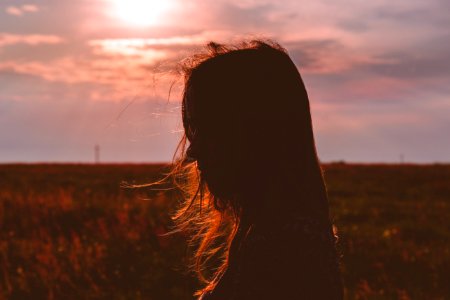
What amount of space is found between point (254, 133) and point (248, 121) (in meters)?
0.05

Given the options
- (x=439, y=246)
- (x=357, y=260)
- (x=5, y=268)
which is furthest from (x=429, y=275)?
(x=5, y=268)

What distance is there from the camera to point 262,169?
196cm

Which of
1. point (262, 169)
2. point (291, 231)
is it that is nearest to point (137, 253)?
point (262, 169)

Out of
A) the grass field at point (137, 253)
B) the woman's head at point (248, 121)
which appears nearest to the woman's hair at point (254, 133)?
the woman's head at point (248, 121)

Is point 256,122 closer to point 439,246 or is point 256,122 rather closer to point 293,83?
point 293,83

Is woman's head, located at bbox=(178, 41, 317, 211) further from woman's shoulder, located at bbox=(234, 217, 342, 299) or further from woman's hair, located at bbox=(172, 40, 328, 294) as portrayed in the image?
woman's shoulder, located at bbox=(234, 217, 342, 299)

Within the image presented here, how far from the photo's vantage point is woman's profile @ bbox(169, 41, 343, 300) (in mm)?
1793

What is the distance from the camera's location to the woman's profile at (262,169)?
1.79 meters

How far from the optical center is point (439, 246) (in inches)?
404

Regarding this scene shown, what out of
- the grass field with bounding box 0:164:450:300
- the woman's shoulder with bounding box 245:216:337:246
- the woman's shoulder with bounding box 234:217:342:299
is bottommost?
the grass field with bounding box 0:164:450:300

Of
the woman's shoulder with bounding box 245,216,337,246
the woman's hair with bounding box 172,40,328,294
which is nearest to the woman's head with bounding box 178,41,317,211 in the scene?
the woman's hair with bounding box 172,40,328,294

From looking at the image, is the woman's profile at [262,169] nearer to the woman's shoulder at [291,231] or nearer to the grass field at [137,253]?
the woman's shoulder at [291,231]

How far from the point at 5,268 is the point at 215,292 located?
7.11 metres

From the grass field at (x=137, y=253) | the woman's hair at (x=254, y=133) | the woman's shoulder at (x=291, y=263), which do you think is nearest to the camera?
the woman's shoulder at (x=291, y=263)
